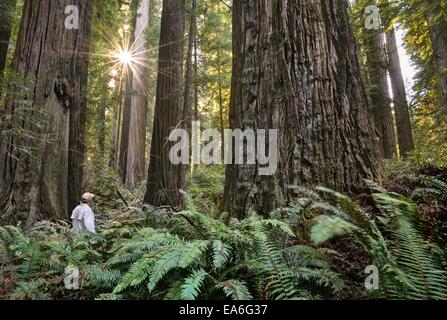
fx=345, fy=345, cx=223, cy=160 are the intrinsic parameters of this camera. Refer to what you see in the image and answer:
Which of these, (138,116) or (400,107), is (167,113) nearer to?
(138,116)

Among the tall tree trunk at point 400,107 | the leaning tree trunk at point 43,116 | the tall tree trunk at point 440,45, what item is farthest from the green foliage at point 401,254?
the tall tree trunk at point 400,107

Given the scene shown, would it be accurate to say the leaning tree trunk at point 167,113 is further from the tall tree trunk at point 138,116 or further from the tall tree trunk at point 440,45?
the tall tree trunk at point 440,45

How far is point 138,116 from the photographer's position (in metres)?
15.8

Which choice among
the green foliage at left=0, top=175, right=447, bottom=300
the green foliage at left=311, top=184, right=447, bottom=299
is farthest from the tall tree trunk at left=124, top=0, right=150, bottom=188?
the green foliage at left=311, top=184, right=447, bottom=299

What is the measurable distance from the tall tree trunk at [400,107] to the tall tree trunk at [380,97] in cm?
26

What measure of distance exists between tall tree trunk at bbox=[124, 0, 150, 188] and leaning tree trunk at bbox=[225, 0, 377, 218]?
10.8 metres

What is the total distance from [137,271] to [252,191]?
153cm

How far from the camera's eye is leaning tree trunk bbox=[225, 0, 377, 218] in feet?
10.5

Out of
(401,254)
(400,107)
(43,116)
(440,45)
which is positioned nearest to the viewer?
(401,254)

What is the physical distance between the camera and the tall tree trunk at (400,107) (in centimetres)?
1125

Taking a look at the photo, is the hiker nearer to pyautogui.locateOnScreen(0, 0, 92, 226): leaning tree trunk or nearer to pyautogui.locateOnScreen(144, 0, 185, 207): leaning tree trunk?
pyautogui.locateOnScreen(0, 0, 92, 226): leaning tree trunk

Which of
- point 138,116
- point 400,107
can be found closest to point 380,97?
point 400,107

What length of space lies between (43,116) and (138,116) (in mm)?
10128

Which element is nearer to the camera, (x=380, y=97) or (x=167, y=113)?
(x=167, y=113)
